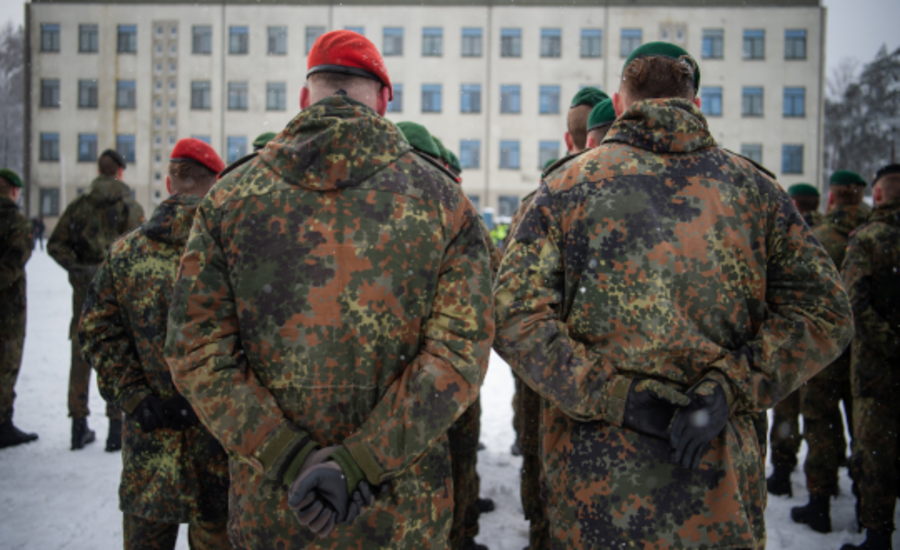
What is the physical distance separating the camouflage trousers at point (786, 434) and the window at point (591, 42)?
2775 centimetres

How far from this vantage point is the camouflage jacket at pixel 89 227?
17.8 ft

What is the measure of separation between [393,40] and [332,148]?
100 feet

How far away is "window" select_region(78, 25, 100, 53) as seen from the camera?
30984 millimetres

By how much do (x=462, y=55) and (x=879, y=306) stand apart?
2840cm

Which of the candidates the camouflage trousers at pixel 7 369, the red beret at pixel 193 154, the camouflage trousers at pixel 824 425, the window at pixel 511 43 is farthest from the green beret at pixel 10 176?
the window at pixel 511 43

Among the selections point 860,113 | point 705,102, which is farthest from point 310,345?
point 860,113

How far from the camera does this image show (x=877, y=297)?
3631 mm

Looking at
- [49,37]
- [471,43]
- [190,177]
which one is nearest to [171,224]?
[190,177]

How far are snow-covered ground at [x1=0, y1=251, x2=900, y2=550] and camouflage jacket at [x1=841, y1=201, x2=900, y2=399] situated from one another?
3.36 feet

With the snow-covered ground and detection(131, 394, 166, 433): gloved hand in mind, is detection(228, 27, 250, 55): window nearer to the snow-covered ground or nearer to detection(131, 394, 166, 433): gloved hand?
the snow-covered ground

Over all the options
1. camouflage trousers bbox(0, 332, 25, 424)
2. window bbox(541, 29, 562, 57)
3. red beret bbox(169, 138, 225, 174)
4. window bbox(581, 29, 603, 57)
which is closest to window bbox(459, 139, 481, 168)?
window bbox(541, 29, 562, 57)

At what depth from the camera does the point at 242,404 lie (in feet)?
5.12

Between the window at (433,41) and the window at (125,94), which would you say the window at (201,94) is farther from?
the window at (433,41)

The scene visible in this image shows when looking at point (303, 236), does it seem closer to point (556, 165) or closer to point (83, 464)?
point (556, 165)
